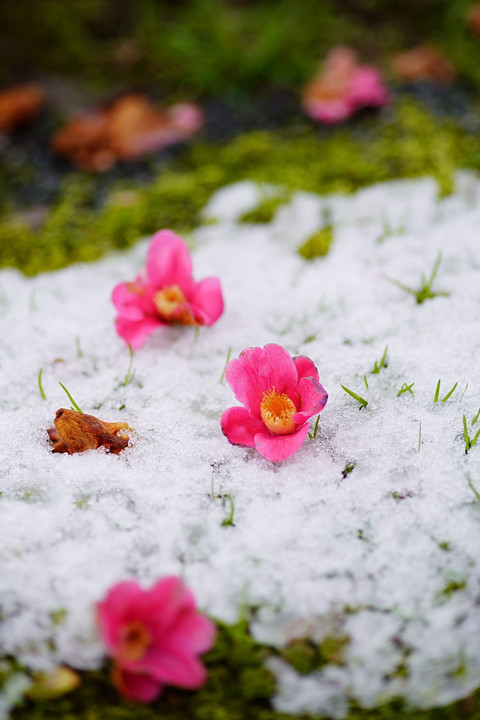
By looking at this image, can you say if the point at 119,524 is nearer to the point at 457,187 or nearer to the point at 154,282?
the point at 154,282

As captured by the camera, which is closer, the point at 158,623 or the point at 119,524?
the point at 158,623

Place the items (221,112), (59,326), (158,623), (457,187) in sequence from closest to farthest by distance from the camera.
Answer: (158,623)
(59,326)
(457,187)
(221,112)

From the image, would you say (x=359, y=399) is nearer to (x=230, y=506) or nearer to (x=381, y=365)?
(x=381, y=365)

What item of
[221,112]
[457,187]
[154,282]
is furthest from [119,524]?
[221,112]

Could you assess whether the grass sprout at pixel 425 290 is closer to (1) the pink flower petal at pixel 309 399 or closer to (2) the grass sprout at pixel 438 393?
(2) the grass sprout at pixel 438 393

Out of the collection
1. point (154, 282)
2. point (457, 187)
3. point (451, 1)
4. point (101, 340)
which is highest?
point (451, 1)
